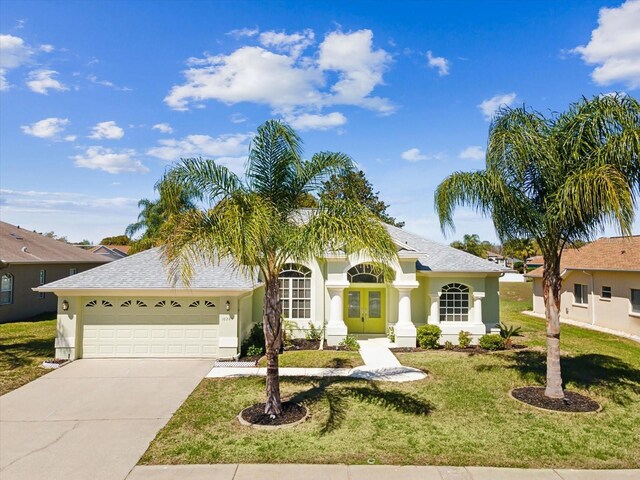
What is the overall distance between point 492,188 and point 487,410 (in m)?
5.08

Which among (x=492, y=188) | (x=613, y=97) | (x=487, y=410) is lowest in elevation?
(x=487, y=410)

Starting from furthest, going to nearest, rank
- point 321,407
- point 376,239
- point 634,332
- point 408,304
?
point 634,332 < point 408,304 < point 321,407 < point 376,239

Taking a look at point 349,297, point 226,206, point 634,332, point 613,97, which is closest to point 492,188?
point 613,97

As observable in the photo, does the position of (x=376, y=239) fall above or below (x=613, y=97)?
below

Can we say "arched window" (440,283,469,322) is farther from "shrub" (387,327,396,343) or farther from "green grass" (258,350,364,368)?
"green grass" (258,350,364,368)

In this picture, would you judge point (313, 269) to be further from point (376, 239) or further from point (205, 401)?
point (376, 239)

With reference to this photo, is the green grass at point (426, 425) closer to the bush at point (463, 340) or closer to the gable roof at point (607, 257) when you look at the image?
the bush at point (463, 340)

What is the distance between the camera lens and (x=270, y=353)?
864 centimetres

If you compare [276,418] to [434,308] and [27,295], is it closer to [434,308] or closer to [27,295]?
[434,308]

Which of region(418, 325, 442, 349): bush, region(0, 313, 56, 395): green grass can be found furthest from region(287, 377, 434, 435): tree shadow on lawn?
region(0, 313, 56, 395): green grass

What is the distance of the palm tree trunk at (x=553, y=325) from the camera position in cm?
979

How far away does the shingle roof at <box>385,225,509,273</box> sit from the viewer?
1673 centimetres

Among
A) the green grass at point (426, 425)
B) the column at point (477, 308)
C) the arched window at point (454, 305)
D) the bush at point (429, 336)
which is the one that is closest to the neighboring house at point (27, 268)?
the green grass at point (426, 425)

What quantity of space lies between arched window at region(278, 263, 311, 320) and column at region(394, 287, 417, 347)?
3777mm
